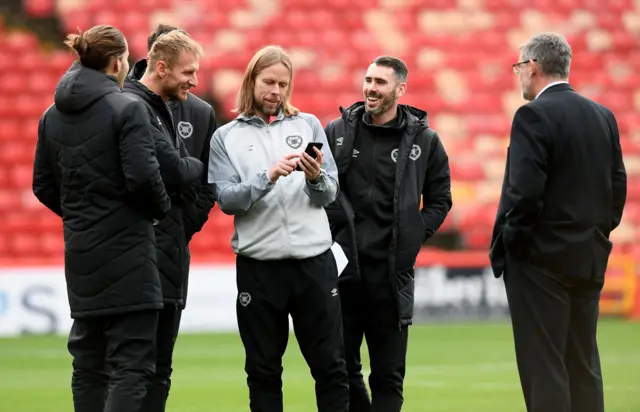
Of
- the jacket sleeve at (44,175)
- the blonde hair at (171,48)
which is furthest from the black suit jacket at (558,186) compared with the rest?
the jacket sleeve at (44,175)

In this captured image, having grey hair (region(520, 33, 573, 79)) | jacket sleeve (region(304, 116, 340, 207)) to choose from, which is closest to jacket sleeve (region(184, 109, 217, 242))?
jacket sleeve (region(304, 116, 340, 207))

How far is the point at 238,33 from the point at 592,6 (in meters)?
5.55

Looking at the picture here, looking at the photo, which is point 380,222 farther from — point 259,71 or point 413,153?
point 259,71

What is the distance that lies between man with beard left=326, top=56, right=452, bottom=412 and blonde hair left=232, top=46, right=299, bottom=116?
20.9 inches

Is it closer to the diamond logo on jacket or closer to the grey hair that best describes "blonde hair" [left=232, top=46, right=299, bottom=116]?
the diamond logo on jacket

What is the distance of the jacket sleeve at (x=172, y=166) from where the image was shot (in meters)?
5.32

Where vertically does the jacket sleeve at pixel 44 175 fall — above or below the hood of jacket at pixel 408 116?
below

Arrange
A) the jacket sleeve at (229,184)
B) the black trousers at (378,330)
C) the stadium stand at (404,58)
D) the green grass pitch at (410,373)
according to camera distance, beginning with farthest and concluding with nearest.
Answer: the stadium stand at (404,58) → the green grass pitch at (410,373) → the black trousers at (378,330) → the jacket sleeve at (229,184)

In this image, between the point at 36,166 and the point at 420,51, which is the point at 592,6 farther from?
the point at 36,166

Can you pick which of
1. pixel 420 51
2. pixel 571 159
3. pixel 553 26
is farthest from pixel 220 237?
pixel 571 159

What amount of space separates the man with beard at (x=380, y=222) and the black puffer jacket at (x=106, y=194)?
1237 millimetres

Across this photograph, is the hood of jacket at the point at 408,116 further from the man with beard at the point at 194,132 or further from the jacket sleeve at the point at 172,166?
the jacket sleeve at the point at 172,166

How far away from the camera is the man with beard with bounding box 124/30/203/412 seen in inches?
212

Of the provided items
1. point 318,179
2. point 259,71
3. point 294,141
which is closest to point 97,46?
point 259,71
